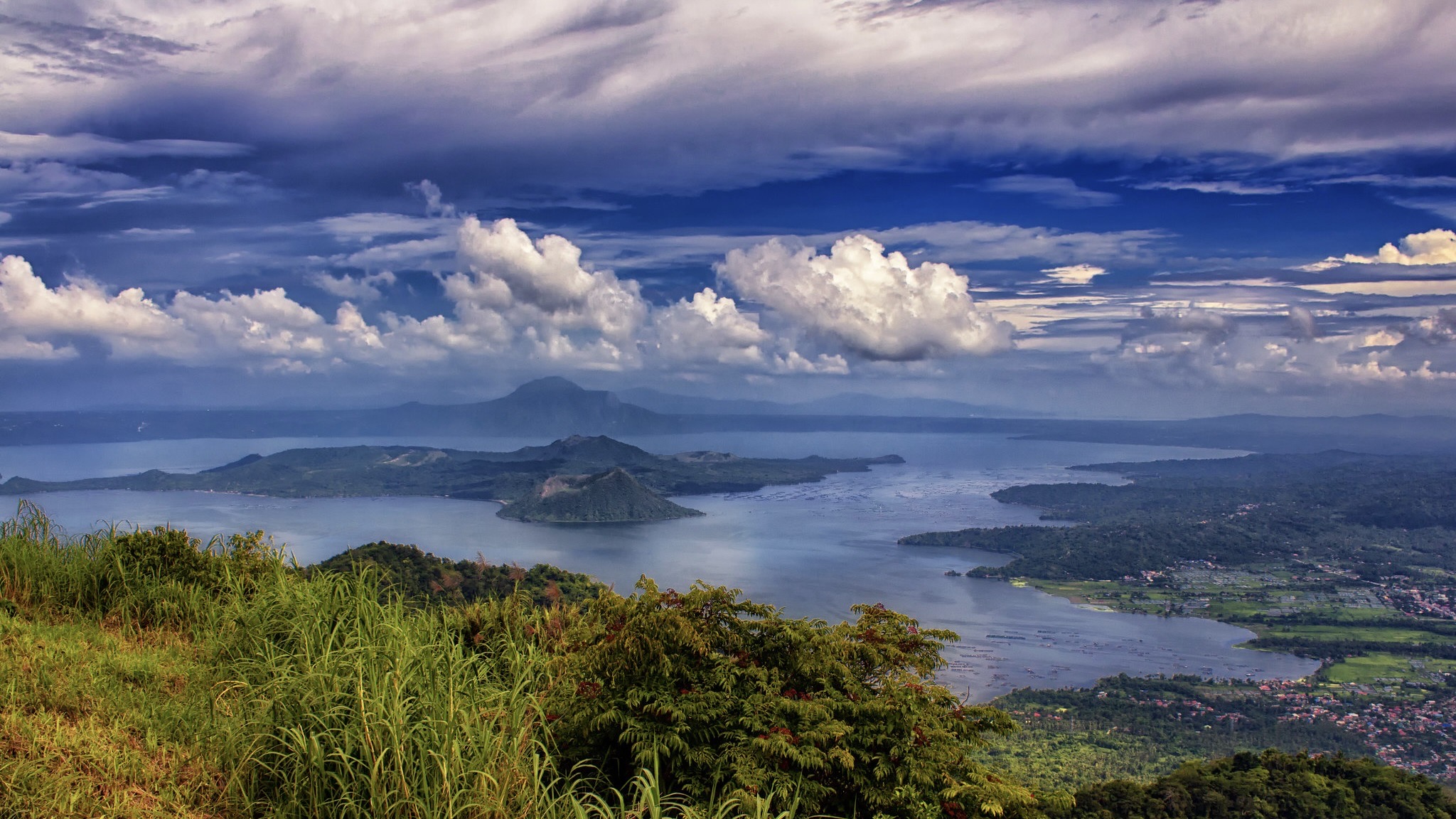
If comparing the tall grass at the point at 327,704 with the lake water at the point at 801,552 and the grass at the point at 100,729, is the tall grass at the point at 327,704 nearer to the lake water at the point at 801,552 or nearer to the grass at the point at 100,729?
the grass at the point at 100,729

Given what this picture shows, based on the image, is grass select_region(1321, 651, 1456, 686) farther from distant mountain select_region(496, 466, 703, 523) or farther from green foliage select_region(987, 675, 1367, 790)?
distant mountain select_region(496, 466, 703, 523)

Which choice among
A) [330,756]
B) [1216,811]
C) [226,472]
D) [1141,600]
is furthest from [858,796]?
[226,472]

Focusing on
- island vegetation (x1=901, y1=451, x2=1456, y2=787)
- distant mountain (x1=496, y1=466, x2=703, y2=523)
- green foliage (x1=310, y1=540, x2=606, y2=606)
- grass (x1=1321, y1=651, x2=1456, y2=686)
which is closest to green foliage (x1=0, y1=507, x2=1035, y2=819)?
green foliage (x1=310, y1=540, x2=606, y2=606)

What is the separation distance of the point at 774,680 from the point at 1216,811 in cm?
2157

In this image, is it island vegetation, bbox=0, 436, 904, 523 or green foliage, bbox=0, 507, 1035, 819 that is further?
island vegetation, bbox=0, 436, 904, 523

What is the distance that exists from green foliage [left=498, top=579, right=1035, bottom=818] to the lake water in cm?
4364

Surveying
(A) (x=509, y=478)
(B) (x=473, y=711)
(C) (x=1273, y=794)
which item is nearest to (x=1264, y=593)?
(C) (x=1273, y=794)

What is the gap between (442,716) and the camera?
10.9 ft

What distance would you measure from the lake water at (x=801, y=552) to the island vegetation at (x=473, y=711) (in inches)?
1703

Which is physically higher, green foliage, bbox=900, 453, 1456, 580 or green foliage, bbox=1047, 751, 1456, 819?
green foliage, bbox=1047, 751, 1456, 819

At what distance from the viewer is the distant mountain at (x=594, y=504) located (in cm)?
12075

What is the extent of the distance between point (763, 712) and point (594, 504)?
123m

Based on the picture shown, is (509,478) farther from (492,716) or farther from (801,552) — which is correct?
(492,716)

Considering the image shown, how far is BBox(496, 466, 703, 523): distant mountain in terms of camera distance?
120750mm
